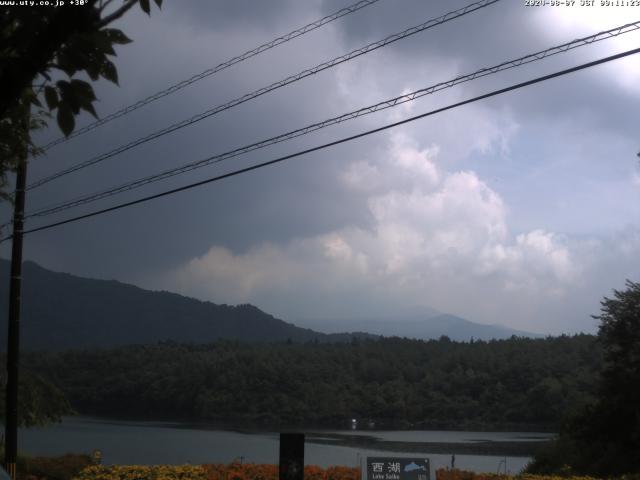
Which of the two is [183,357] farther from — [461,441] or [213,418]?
[461,441]

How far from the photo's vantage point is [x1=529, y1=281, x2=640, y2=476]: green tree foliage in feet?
72.3

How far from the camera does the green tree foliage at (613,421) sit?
2205 cm

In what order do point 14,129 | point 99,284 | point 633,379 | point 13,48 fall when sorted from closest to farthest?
point 13,48 → point 14,129 → point 633,379 → point 99,284

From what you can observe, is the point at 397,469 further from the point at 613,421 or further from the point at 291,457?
the point at 613,421

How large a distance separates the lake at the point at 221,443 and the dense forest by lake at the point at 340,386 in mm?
2137

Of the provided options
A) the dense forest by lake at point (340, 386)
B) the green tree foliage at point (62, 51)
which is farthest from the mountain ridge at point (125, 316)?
the green tree foliage at point (62, 51)

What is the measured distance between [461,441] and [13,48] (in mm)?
28015

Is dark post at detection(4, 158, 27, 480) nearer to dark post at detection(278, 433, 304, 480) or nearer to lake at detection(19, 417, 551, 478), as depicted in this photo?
lake at detection(19, 417, 551, 478)

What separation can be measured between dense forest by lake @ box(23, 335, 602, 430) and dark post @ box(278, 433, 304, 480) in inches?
1083

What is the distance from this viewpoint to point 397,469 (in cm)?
1134

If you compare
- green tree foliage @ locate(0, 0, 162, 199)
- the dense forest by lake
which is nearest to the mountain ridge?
the dense forest by lake

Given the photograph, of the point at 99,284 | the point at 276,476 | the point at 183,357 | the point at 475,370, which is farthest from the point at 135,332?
the point at 276,476

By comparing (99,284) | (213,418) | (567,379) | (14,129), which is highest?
(99,284)

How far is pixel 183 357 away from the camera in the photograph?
51.9 meters
